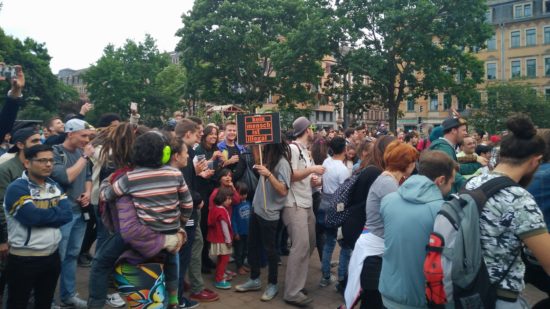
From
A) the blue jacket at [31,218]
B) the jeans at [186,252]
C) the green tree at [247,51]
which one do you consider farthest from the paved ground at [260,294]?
the green tree at [247,51]

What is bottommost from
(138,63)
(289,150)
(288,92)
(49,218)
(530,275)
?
(530,275)

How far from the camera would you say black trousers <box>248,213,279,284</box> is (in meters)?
5.21

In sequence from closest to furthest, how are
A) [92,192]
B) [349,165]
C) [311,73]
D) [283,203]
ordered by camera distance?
1. [92,192]
2. [283,203]
3. [349,165]
4. [311,73]

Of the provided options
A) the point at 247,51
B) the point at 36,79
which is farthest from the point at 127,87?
the point at 247,51

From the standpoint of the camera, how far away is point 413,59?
24969 mm

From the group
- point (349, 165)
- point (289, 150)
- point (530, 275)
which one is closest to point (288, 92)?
point (349, 165)

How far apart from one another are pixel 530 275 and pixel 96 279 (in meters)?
3.40

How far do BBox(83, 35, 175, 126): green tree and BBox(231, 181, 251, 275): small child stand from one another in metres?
42.6

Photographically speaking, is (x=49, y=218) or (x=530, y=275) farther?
(x=49, y=218)

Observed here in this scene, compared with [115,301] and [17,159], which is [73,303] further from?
[17,159]

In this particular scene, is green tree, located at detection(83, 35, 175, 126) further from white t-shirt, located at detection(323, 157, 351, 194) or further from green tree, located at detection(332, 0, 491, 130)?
white t-shirt, located at detection(323, 157, 351, 194)

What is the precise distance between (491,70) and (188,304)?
58.8 m

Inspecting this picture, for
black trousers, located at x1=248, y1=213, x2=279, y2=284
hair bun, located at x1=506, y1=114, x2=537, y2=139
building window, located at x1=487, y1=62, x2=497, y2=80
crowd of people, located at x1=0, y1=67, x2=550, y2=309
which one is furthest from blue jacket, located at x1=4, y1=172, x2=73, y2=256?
building window, located at x1=487, y1=62, x2=497, y2=80

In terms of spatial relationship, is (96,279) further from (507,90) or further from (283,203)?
(507,90)
